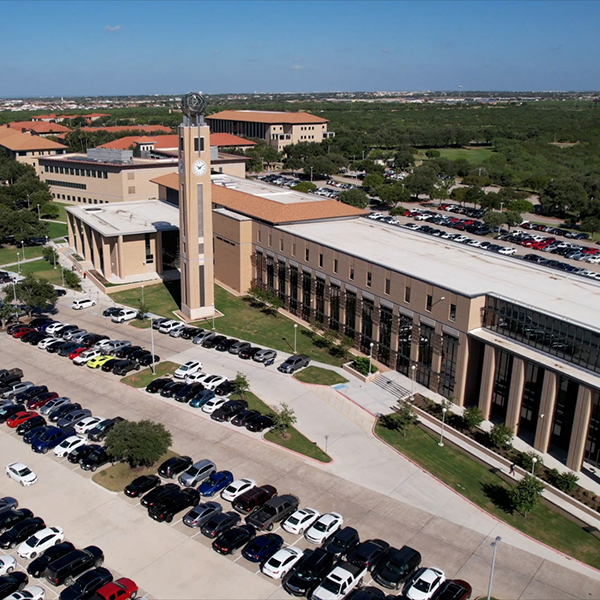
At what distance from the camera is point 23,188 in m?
111

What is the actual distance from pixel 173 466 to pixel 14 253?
60682 mm

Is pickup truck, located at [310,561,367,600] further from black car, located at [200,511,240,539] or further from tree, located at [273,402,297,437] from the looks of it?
tree, located at [273,402,297,437]

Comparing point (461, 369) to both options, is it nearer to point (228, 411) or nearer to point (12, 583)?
point (228, 411)

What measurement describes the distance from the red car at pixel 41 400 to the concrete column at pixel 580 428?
37411 millimetres

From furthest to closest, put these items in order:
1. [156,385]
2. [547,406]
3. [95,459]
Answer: [156,385], [547,406], [95,459]

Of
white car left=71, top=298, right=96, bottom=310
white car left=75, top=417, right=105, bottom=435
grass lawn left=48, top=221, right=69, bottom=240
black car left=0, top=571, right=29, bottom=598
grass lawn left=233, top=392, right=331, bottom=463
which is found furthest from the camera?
grass lawn left=48, top=221, right=69, bottom=240

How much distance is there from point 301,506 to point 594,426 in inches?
757

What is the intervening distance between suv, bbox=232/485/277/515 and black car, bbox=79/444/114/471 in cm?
942

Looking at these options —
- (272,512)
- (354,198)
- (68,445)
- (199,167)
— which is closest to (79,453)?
(68,445)

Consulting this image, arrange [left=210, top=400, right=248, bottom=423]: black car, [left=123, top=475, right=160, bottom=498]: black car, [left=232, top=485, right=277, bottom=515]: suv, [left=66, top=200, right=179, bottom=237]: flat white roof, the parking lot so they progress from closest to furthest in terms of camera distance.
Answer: the parking lot → [left=232, top=485, right=277, bottom=515]: suv → [left=123, top=475, right=160, bottom=498]: black car → [left=210, top=400, right=248, bottom=423]: black car → [left=66, top=200, right=179, bottom=237]: flat white roof

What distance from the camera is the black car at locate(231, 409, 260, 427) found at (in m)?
46.3

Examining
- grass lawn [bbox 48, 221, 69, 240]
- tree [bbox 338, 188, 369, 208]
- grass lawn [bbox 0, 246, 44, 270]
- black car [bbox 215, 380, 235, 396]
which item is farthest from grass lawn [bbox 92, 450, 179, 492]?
tree [bbox 338, 188, 369, 208]

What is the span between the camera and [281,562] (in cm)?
3183

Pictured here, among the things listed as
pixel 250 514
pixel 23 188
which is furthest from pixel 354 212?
pixel 23 188
